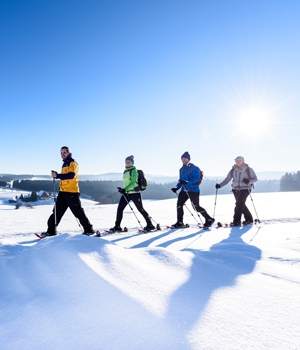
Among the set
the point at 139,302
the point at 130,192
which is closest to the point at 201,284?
the point at 139,302

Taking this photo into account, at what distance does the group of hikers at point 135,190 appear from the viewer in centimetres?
599

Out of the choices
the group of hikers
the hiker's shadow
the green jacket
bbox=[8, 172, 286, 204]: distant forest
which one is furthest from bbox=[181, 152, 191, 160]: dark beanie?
bbox=[8, 172, 286, 204]: distant forest

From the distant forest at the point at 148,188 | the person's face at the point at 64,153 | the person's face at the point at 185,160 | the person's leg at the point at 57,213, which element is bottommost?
the distant forest at the point at 148,188

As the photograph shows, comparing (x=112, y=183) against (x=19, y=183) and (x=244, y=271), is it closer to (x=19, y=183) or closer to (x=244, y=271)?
(x=19, y=183)

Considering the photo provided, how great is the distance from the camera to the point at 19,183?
433 ft

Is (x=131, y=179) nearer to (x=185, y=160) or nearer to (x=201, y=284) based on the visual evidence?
(x=185, y=160)

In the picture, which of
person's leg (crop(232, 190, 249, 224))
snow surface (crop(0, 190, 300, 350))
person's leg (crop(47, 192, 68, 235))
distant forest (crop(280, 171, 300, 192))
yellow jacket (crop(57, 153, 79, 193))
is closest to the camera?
snow surface (crop(0, 190, 300, 350))

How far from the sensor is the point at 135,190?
7.21 m

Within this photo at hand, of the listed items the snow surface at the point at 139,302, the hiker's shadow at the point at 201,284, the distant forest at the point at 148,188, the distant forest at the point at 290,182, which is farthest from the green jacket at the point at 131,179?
the distant forest at the point at 148,188

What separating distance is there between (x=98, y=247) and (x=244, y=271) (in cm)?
157

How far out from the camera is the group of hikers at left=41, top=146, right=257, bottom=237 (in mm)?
5988

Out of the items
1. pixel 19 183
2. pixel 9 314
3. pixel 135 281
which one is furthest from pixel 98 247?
pixel 19 183

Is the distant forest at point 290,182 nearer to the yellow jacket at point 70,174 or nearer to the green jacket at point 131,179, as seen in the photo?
the green jacket at point 131,179

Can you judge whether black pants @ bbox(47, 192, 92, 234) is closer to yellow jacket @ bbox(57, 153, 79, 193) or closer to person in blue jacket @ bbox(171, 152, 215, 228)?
yellow jacket @ bbox(57, 153, 79, 193)
